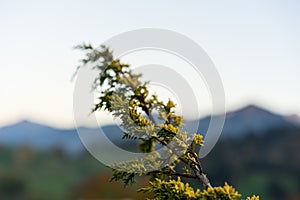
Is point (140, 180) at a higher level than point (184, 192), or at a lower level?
higher

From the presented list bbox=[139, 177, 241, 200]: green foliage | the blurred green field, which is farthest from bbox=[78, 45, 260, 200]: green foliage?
the blurred green field

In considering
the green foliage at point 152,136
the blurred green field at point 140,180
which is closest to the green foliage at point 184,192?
the green foliage at point 152,136

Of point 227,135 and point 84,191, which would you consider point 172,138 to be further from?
point 227,135

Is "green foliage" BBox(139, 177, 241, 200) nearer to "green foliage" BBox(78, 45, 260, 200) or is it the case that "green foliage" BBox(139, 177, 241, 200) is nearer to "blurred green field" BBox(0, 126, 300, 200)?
"green foliage" BBox(78, 45, 260, 200)

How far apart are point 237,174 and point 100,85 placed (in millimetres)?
89175

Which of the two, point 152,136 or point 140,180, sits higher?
point 140,180

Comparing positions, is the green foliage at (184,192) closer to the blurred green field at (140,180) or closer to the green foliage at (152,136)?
the green foliage at (152,136)

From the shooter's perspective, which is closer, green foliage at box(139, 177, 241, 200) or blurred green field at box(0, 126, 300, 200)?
green foliage at box(139, 177, 241, 200)

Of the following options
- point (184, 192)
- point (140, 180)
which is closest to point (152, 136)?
point (184, 192)

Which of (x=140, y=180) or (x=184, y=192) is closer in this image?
(x=184, y=192)

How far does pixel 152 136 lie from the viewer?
469 cm

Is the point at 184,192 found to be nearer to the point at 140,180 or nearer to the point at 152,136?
the point at 152,136

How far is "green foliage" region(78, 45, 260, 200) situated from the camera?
452cm

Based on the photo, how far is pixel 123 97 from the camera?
17.0 ft
